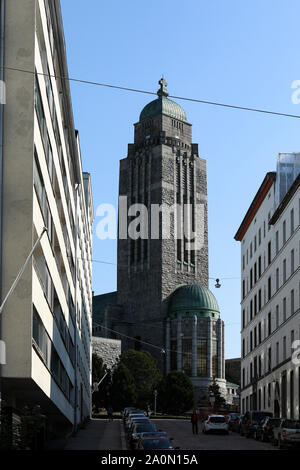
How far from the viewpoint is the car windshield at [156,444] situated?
27916 mm

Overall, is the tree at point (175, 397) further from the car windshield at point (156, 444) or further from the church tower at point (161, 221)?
the car windshield at point (156, 444)

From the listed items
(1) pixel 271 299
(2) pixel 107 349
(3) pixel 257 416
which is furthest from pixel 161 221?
(3) pixel 257 416

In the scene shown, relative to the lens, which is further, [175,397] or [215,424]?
[175,397]

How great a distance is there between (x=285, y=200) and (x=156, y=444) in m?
36.4

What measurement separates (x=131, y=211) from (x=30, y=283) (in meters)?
126

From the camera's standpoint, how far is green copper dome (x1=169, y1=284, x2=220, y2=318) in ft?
466

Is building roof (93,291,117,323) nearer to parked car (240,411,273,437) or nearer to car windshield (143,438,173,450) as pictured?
parked car (240,411,273,437)

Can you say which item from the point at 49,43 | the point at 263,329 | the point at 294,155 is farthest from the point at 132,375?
the point at 49,43

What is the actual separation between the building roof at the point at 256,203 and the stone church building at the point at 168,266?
52.5m

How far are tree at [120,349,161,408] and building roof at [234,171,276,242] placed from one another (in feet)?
108

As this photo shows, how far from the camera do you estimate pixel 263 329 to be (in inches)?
2876

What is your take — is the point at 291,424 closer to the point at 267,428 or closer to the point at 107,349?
the point at 267,428

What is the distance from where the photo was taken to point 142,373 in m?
116
